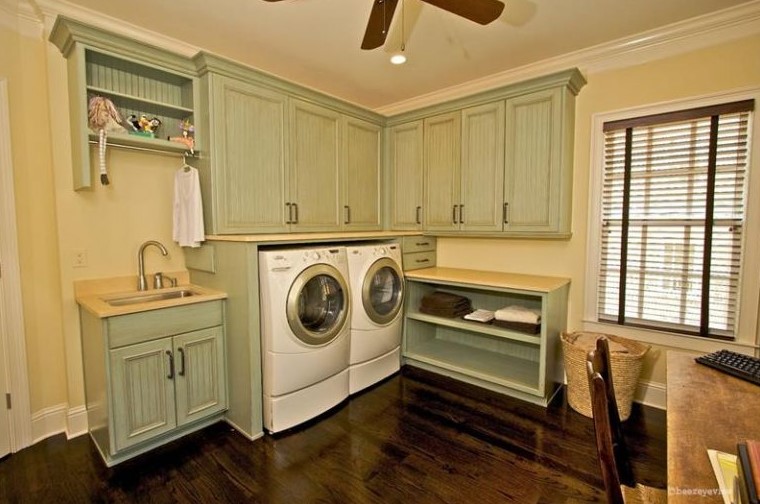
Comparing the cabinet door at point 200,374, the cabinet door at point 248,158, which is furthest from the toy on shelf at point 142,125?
the cabinet door at point 200,374

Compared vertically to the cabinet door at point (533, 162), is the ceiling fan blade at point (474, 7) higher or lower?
higher

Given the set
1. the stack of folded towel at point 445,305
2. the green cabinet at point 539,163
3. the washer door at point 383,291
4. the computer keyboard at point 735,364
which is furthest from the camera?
the stack of folded towel at point 445,305

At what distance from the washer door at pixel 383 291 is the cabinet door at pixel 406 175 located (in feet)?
2.17

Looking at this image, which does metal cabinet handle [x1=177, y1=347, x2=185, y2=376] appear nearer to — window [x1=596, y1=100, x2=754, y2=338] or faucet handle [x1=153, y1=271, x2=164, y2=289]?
faucet handle [x1=153, y1=271, x2=164, y2=289]

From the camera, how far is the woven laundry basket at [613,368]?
2389 mm

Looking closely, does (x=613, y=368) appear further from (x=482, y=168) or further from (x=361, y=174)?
(x=361, y=174)

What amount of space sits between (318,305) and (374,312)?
0.49 metres

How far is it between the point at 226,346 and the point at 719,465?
2367 mm

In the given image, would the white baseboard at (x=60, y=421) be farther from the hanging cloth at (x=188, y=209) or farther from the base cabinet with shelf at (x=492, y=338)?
the base cabinet with shelf at (x=492, y=338)

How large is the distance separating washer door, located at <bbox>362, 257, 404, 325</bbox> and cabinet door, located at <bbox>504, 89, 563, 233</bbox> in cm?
98

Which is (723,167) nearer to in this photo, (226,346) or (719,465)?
(719,465)

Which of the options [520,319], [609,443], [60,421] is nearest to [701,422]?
[609,443]

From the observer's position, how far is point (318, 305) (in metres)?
2.59

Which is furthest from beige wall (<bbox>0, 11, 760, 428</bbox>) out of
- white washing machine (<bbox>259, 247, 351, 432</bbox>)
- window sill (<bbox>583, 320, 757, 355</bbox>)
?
white washing machine (<bbox>259, 247, 351, 432</bbox>)
